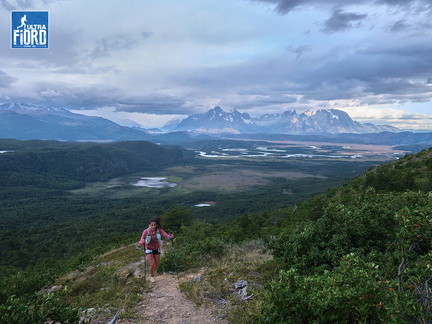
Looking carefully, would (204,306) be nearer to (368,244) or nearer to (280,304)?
(280,304)

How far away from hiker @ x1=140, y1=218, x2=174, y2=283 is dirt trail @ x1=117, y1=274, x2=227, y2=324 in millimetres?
1555

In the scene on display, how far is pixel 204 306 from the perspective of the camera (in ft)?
31.3

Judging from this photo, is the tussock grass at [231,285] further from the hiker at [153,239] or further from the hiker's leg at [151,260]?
the hiker at [153,239]

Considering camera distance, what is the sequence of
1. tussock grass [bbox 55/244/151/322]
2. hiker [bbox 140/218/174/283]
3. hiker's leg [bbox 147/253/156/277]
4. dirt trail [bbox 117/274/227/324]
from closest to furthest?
dirt trail [bbox 117/274/227/324] → tussock grass [bbox 55/244/151/322] → hiker [bbox 140/218/174/283] → hiker's leg [bbox 147/253/156/277]

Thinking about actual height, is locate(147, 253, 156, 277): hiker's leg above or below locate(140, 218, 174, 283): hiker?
below

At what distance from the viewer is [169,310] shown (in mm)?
9352

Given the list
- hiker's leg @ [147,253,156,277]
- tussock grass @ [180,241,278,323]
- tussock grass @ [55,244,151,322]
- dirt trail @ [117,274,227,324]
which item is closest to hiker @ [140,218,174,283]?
hiker's leg @ [147,253,156,277]

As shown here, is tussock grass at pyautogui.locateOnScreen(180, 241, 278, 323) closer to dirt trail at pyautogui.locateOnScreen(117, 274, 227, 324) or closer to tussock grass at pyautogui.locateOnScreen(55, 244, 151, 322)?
dirt trail at pyautogui.locateOnScreen(117, 274, 227, 324)

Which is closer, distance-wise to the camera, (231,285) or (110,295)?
(110,295)

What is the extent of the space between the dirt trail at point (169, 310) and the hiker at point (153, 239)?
1.55m

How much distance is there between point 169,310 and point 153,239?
3.80m

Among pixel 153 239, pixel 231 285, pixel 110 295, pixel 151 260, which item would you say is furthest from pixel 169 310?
pixel 153 239

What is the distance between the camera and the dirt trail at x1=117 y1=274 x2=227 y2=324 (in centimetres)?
859

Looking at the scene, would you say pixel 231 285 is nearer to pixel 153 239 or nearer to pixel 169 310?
pixel 169 310
